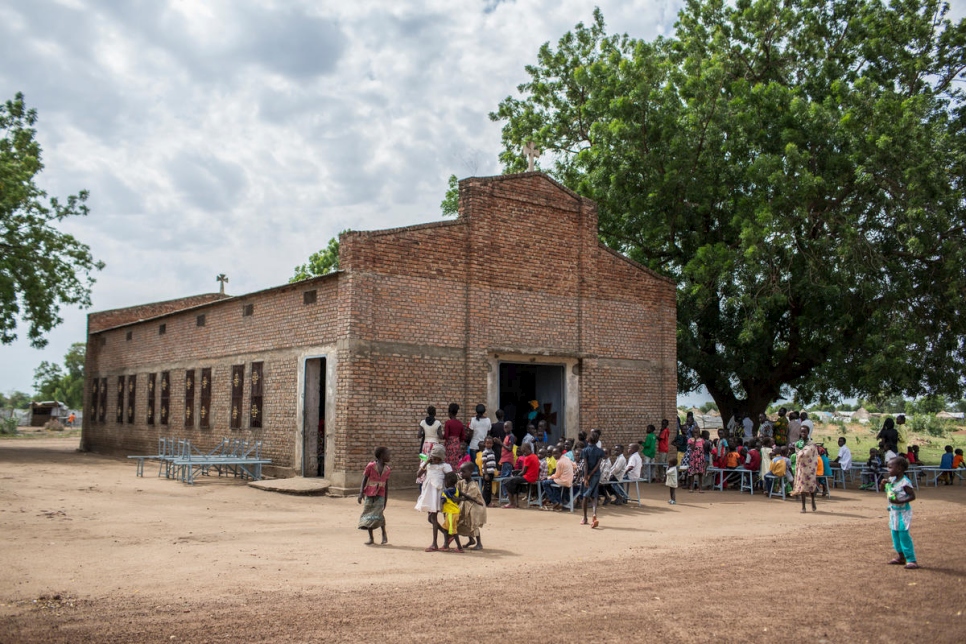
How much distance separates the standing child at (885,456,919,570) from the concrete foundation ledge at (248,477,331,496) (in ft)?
33.3

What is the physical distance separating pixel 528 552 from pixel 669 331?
11473mm

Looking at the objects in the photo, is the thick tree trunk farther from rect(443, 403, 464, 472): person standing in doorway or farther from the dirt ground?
rect(443, 403, 464, 472): person standing in doorway

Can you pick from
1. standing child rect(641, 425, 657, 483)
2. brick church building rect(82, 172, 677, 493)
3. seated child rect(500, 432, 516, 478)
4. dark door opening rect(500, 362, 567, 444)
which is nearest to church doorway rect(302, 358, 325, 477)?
brick church building rect(82, 172, 677, 493)

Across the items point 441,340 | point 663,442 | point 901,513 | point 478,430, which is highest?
point 441,340

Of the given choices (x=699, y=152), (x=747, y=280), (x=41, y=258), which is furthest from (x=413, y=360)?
(x=41, y=258)

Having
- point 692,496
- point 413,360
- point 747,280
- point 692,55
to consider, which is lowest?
point 692,496

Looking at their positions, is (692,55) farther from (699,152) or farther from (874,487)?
(874,487)

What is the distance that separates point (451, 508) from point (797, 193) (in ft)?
47.0

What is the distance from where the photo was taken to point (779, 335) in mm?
23906

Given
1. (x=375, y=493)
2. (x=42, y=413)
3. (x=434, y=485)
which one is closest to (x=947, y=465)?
(x=434, y=485)

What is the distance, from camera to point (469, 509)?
33.8 feet

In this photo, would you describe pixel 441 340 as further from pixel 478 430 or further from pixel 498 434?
pixel 498 434

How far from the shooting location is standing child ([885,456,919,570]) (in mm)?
9039

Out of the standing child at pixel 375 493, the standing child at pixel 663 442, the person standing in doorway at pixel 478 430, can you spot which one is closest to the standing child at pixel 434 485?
the standing child at pixel 375 493
